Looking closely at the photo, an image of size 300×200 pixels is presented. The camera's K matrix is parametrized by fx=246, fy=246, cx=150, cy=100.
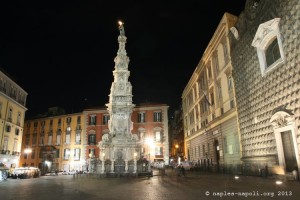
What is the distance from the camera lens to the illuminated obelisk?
1080 inches

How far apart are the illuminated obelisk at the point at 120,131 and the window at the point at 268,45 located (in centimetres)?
1625

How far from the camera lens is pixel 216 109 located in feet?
106

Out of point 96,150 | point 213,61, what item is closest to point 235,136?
point 213,61

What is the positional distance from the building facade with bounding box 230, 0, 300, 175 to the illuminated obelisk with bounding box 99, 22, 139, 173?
12423 millimetres

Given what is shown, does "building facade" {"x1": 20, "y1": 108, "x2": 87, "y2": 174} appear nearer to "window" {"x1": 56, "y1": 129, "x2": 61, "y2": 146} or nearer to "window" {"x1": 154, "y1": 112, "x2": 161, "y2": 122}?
"window" {"x1": 56, "y1": 129, "x2": 61, "y2": 146}

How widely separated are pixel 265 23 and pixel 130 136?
1876cm

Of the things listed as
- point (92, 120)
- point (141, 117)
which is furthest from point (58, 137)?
point (141, 117)

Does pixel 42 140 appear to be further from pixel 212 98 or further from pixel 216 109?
pixel 216 109

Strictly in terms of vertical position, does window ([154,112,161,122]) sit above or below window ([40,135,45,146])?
above

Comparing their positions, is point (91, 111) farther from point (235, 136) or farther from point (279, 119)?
point (279, 119)

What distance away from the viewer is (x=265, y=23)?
18938 mm

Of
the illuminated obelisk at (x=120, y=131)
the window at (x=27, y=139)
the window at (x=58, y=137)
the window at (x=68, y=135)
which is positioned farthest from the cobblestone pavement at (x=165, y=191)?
the window at (x=27, y=139)

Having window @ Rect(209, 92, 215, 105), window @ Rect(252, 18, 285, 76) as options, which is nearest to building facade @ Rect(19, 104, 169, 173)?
window @ Rect(209, 92, 215, 105)

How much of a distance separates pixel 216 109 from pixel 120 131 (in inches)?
504
